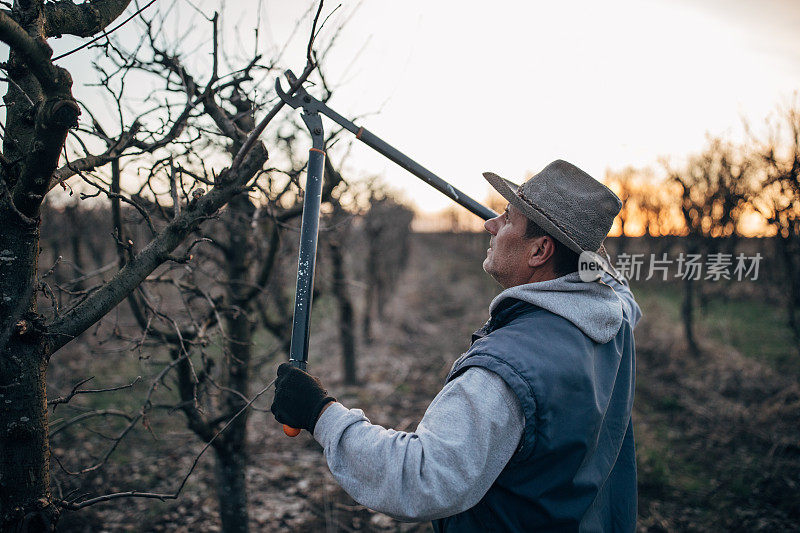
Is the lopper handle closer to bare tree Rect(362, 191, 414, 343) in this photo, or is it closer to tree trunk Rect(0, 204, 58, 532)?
tree trunk Rect(0, 204, 58, 532)

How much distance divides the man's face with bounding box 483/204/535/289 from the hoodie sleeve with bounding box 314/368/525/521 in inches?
22.7

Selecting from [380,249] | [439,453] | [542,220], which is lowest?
[439,453]

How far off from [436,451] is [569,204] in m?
1.06

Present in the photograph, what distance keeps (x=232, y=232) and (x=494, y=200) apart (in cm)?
2384

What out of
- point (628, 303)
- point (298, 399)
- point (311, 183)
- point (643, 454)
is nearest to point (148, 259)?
point (311, 183)

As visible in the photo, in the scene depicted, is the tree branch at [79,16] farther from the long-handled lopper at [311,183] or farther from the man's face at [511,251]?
the man's face at [511,251]

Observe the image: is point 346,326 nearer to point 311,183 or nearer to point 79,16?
point 311,183

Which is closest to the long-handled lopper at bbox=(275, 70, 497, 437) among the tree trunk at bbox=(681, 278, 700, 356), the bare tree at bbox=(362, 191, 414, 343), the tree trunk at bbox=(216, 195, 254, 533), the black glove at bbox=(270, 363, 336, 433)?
the black glove at bbox=(270, 363, 336, 433)

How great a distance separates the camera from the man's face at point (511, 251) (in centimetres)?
182

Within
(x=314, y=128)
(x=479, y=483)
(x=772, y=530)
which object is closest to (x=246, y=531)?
(x=479, y=483)

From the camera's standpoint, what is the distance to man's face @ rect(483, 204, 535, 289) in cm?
182

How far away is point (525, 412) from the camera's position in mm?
1341

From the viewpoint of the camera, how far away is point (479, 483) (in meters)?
1.33

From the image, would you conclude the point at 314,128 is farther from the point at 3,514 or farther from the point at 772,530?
the point at 772,530
